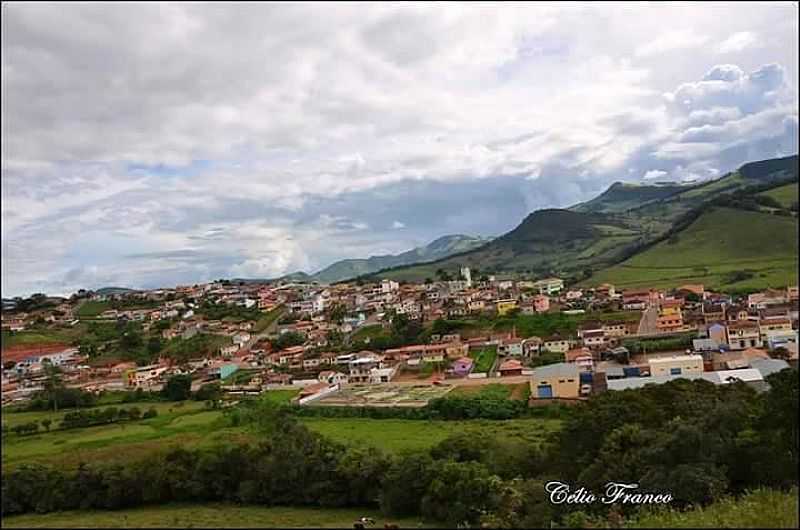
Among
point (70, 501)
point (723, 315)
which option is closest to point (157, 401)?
point (70, 501)

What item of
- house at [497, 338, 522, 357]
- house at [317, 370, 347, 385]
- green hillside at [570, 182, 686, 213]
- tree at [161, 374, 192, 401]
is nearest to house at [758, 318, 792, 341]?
house at [497, 338, 522, 357]

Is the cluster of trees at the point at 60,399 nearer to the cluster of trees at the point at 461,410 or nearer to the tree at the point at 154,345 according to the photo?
the cluster of trees at the point at 461,410

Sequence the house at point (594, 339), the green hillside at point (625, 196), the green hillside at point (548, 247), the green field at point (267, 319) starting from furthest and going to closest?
the green hillside at point (625, 196) → the green hillside at point (548, 247) → the green field at point (267, 319) → the house at point (594, 339)

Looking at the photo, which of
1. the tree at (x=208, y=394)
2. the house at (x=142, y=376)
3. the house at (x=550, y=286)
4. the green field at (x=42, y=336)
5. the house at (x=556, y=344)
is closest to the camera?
the green field at (x=42, y=336)

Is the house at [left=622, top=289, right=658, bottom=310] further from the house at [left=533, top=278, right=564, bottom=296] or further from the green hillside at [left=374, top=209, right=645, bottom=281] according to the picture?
the green hillside at [left=374, top=209, right=645, bottom=281]

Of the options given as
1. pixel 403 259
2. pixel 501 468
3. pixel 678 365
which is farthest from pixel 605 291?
pixel 403 259

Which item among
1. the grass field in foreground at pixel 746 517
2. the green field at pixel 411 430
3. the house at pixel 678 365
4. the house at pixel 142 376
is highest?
the grass field in foreground at pixel 746 517

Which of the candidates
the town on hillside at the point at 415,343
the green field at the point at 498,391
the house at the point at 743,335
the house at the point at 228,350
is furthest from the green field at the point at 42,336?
the house at the point at 743,335
